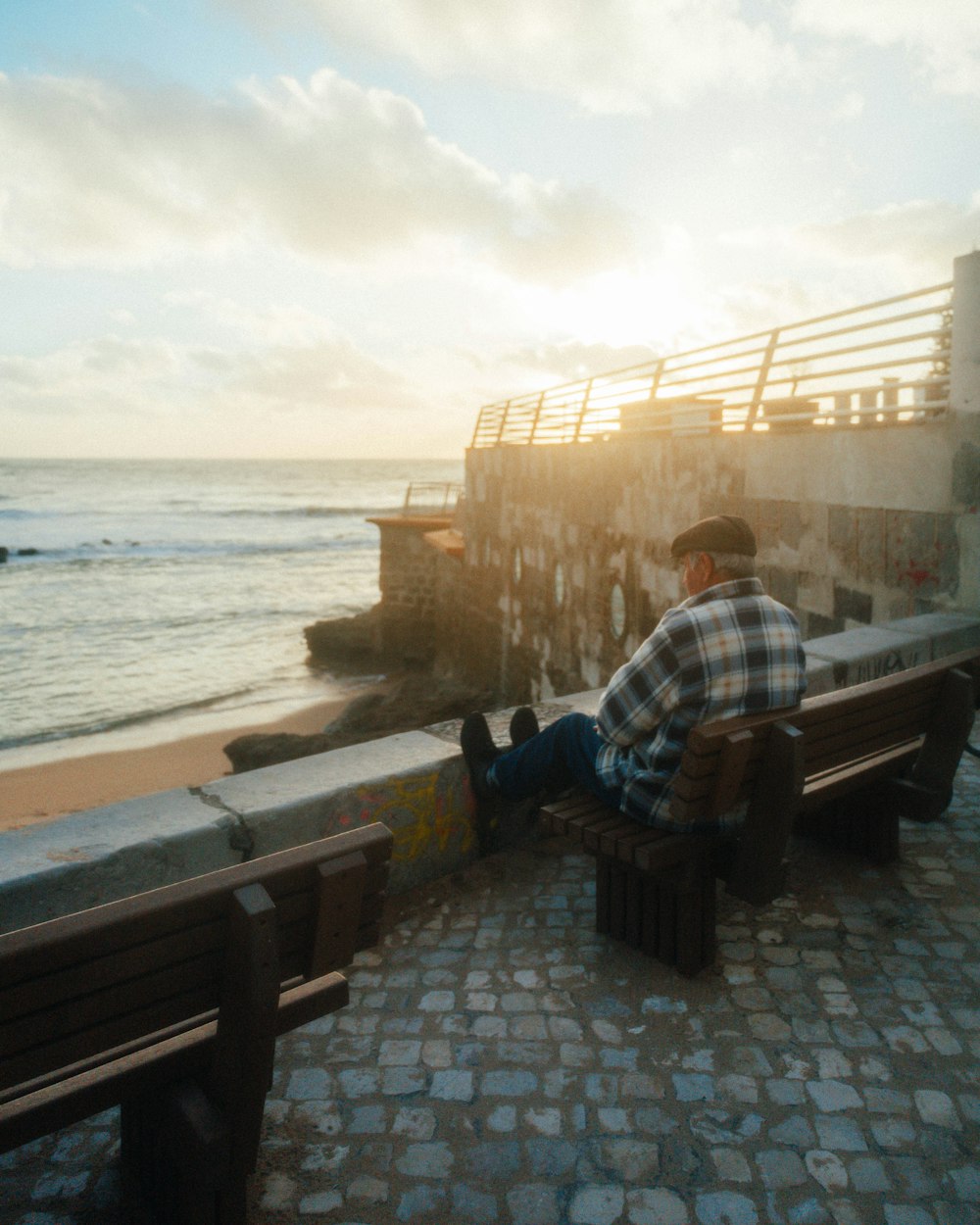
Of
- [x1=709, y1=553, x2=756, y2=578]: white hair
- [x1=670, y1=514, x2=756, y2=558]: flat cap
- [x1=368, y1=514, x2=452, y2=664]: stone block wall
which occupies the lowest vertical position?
[x1=368, y1=514, x2=452, y2=664]: stone block wall

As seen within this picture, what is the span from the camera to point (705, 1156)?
2125 millimetres

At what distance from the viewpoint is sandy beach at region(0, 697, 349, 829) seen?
10.5m

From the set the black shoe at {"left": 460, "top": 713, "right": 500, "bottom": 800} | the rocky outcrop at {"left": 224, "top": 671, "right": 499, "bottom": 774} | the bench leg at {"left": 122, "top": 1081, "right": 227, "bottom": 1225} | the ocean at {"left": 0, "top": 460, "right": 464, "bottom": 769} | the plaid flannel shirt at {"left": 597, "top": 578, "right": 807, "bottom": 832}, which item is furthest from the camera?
the ocean at {"left": 0, "top": 460, "right": 464, "bottom": 769}

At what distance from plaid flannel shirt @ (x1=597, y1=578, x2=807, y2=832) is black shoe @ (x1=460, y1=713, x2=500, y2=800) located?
797 millimetres

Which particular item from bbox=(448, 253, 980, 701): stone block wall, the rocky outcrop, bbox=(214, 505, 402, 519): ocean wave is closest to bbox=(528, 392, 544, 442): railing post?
bbox=(448, 253, 980, 701): stone block wall

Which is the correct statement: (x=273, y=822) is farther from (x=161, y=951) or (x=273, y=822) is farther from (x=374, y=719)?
(x=374, y=719)

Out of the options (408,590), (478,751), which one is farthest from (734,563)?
(408,590)

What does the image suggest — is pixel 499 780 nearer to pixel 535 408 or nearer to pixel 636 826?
pixel 636 826

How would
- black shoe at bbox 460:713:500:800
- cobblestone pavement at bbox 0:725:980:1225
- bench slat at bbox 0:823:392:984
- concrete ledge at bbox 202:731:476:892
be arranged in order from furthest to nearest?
black shoe at bbox 460:713:500:800, concrete ledge at bbox 202:731:476:892, cobblestone pavement at bbox 0:725:980:1225, bench slat at bbox 0:823:392:984

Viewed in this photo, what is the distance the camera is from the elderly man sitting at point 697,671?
2.76 metres

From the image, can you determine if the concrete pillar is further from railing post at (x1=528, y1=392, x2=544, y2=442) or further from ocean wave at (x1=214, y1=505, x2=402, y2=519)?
ocean wave at (x1=214, y1=505, x2=402, y2=519)

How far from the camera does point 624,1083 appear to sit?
240 centimetres

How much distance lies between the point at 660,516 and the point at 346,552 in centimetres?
3545

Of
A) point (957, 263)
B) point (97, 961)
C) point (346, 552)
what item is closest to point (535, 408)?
point (957, 263)
